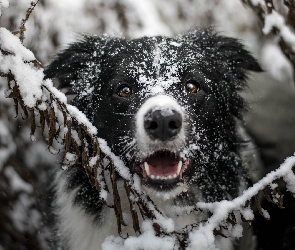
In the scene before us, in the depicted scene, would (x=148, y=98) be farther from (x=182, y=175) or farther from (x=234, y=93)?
(x=234, y=93)

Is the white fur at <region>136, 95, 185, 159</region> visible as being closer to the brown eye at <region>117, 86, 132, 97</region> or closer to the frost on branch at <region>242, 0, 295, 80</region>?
the brown eye at <region>117, 86, 132, 97</region>

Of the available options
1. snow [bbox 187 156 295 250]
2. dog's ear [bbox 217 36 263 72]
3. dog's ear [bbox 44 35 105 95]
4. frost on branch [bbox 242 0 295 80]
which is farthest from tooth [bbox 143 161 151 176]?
frost on branch [bbox 242 0 295 80]

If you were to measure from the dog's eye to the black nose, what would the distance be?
535 millimetres

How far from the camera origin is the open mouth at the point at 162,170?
8.36 ft

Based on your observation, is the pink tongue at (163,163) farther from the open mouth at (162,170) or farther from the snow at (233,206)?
the snow at (233,206)

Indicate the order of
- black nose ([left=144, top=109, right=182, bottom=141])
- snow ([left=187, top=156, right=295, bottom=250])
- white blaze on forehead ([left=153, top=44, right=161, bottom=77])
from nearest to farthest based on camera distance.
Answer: snow ([left=187, top=156, right=295, bottom=250]), black nose ([left=144, top=109, right=182, bottom=141]), white blaze on forehead ([left=153, top=44, right=161, bottom=77])

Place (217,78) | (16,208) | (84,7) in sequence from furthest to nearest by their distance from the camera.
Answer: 1. (84,7)
2. (16,208)
3. (217,78)

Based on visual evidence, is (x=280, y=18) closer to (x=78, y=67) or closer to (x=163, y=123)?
(x=163, y=123)

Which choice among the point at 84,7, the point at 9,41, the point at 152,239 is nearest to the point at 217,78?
the point at 152,239

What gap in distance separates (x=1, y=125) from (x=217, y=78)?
6.65 ft

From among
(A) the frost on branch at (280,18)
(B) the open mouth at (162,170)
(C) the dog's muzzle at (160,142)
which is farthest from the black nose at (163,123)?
Answer: (A) the frost on branch at (280,18)

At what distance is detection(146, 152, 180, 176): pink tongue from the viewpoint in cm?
261

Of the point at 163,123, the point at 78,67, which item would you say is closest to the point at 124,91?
the point at 78,67

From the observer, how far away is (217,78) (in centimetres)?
324
